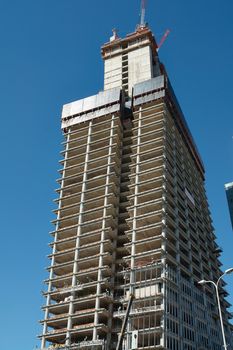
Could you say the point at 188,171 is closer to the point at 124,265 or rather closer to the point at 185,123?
the point at 185,123

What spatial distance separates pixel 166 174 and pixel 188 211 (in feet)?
60.7

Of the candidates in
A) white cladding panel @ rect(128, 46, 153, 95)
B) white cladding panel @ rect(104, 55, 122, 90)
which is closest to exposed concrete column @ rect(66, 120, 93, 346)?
white cladding panel @ rect(104, 55, 122, 90)

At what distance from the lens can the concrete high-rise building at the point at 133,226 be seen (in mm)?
99125

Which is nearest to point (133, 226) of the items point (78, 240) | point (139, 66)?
point (78, 240)

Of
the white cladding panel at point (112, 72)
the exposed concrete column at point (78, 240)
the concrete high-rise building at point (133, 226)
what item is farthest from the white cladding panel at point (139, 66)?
the exposed concrete column at point (78, 240)

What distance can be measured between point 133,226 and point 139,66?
6594 cm

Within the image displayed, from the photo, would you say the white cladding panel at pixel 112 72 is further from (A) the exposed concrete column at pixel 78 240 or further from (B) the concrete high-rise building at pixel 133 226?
(A) the exposed concrete column at pixel 78 240

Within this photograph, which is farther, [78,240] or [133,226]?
[78,240]

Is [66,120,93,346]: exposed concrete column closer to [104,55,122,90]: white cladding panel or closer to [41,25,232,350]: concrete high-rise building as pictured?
[41,25,232,350]: concrete high-rise building

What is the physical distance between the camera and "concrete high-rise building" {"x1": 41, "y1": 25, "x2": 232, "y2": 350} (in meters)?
99.1

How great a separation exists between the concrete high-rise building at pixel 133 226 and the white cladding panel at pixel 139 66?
0.43 m

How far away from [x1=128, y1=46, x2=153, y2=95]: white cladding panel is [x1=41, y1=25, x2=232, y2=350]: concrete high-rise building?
0.43 m

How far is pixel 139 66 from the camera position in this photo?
502ft

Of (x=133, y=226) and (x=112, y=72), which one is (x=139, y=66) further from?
(x=133, y=226)
